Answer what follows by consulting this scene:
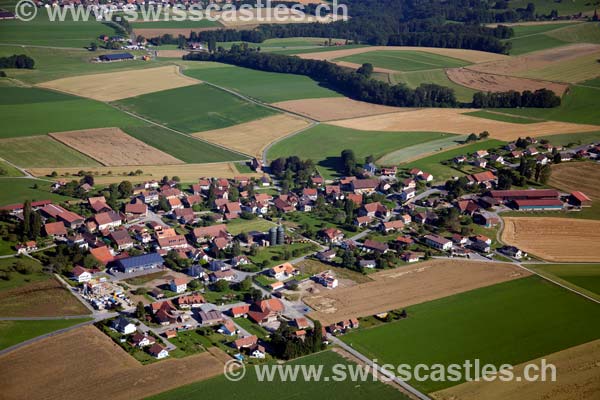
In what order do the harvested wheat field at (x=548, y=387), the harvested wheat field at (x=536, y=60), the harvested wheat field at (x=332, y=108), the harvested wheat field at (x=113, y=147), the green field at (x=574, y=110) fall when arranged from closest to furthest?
the harvested wheat field at (x=548, y=387) → the harvested wheat field at (x=113, y=147) → the green field at (x=574, y=110) → the harvested wheat field at (x=332, y=108) → the harvested wheat field at (x=536, y=60)

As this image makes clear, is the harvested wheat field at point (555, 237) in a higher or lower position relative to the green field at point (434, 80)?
lower

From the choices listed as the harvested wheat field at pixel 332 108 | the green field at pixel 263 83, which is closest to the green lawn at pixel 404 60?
the green field at pixel 263 83

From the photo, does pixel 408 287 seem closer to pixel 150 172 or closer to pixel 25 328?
pixel 25 328

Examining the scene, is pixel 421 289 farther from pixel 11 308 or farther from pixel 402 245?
pixel 11 308

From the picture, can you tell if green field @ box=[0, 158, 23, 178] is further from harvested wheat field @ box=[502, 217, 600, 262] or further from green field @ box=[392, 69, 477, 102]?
green field @ box=[392, 69, 477, 102]

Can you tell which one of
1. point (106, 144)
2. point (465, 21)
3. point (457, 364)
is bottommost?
point (457, 364)

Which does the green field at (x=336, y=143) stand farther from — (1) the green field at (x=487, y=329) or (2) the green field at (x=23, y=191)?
(1) the green field at (x=487, y=329)

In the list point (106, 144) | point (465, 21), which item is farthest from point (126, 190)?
point (465, 21)
